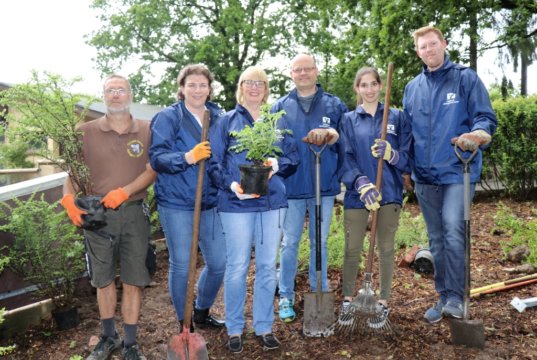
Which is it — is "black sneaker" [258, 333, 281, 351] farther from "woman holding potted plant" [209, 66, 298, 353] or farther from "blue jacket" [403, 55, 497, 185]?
"blue jacket" [403, 55, 497, 185]

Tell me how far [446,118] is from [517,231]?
3.59 metres

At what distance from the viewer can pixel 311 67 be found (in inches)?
165

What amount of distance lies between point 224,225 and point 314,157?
3.46 ft

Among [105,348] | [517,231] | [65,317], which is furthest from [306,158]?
[517,231]

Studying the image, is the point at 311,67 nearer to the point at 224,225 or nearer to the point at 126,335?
the point at 224,225

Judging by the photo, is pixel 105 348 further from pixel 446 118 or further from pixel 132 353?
pixel 446 118

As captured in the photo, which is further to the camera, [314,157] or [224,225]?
[314,157]

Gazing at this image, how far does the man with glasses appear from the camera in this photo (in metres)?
3.68

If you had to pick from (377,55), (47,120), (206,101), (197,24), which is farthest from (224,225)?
(197,24)

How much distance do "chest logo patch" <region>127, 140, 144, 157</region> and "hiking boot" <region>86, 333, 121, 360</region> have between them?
1485 millimetres

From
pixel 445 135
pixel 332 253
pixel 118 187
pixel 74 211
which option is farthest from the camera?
pixel 332 253

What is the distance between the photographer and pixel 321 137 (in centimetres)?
397

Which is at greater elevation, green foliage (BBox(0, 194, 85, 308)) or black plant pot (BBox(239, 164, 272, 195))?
black plant pot (BBox(239, 164, 272, 195))

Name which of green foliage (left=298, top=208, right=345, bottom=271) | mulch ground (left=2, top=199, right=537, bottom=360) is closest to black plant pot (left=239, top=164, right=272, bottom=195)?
mulch ground (left=2, top=199, right=537, bottom=360)
